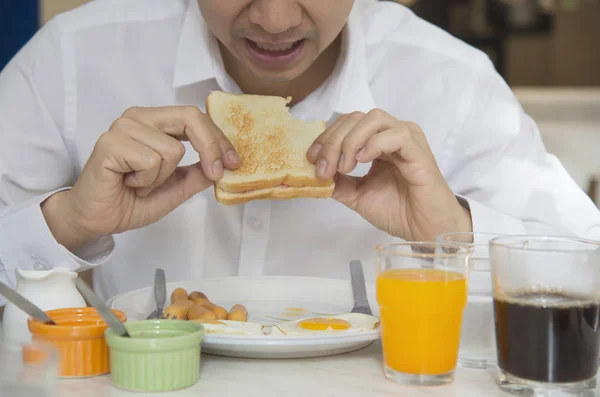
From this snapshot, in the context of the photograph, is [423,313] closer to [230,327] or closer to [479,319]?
[479,319]

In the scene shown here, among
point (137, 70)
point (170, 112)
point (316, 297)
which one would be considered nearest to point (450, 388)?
point (316, 297)

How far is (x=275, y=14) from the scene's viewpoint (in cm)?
130

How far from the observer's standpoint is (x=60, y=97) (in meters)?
1.67

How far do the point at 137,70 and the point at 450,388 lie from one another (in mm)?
1078

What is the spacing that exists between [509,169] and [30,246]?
98 centimetres

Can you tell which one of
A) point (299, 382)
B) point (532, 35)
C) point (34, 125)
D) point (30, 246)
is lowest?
point (299, 382)

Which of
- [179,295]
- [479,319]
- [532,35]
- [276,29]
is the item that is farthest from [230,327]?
[532,35]

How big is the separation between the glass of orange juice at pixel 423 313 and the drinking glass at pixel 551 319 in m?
0.06

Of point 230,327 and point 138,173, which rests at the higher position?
point 138,173

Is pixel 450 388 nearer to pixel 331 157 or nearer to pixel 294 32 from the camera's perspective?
pixel 331 157

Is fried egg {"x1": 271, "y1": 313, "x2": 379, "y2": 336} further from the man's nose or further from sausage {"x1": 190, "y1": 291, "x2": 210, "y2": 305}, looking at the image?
the man's nose

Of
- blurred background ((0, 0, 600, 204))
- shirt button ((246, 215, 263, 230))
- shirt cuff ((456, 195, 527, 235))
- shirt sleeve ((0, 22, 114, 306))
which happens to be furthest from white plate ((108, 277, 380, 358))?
blurred background ((0, 0, 600, 204))

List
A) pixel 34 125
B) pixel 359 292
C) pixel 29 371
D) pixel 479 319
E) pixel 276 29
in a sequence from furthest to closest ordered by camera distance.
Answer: pixel 34 125
pixel 276 29
pixel 359 292
pixel 479 319
pixel 29 371

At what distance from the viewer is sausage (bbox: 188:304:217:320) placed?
3.47 feet
